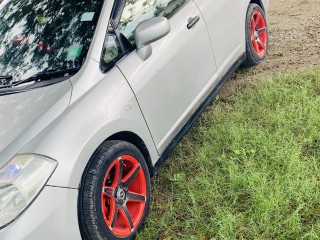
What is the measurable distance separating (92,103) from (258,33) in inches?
117

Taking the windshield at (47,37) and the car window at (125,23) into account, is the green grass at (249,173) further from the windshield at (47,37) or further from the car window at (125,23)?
the windshield at (47,37)

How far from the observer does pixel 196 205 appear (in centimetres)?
305

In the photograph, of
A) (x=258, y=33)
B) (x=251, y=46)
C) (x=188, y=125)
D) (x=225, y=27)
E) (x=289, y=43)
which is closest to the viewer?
(x=188, y=125)

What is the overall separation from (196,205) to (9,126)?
4.62 ft

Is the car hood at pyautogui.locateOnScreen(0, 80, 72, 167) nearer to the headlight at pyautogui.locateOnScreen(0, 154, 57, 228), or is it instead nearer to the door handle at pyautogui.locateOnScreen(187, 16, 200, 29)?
the headlight at pyautogui.locateOnScreen(0, 154, 57, 228)

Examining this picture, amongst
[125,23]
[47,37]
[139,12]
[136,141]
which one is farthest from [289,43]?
[47,37]

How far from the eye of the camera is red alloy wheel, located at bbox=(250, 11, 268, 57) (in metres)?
4.85

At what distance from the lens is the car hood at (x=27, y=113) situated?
2.38m

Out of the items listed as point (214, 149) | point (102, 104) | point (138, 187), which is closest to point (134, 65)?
point (102, 104)

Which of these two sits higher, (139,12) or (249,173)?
(139,12)

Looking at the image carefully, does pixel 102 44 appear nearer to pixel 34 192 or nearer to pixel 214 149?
pixel 34 192

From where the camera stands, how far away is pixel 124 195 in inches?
112

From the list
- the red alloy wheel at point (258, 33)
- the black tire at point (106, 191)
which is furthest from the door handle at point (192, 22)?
the red alloy wheel at point (258, 33)

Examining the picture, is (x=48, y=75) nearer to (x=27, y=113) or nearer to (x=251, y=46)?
(x=27, y=113)
